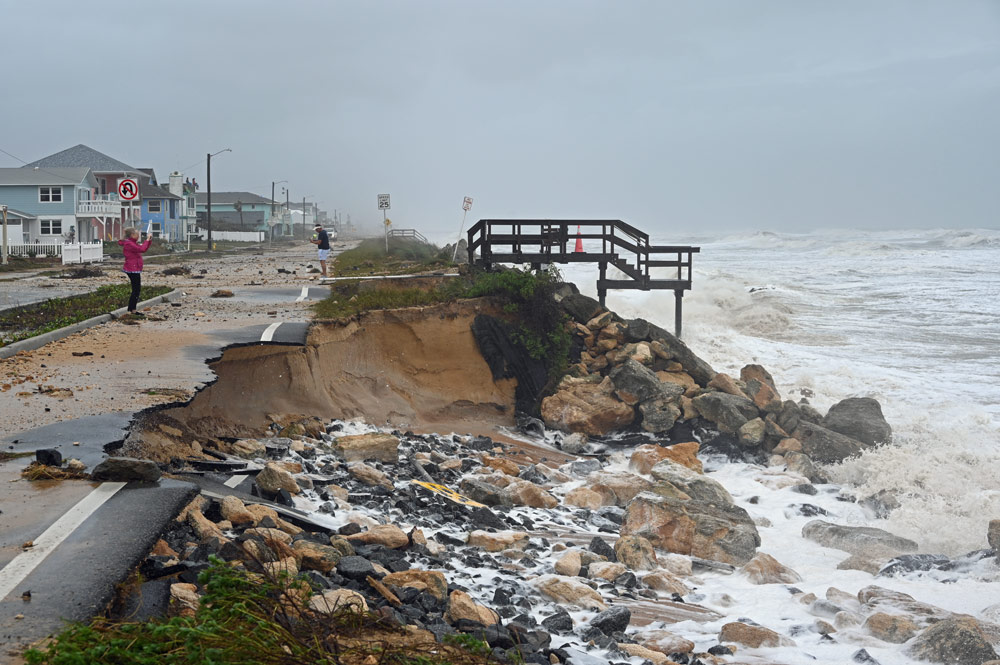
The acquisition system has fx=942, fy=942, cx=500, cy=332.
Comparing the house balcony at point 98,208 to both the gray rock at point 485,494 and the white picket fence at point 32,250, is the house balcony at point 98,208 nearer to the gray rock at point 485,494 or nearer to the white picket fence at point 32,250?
the white picket fence at point 32,250

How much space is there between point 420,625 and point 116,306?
43.2 feet

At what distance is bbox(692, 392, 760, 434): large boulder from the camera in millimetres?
15664

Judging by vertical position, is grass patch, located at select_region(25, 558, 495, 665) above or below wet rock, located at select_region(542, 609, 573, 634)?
above

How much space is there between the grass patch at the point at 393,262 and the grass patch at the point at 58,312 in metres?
6.72

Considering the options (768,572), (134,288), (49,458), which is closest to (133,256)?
(134,288)

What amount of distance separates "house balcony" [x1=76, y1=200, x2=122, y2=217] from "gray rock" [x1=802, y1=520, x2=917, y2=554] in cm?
5665

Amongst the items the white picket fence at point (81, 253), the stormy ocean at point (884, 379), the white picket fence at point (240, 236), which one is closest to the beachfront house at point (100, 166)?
the white picket fence at point (240, 236)

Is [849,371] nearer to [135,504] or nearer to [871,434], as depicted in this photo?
[871,434]

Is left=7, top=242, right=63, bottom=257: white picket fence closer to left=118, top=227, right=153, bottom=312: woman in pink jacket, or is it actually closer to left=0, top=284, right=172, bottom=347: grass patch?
left=0, top=284, right=172, bottom=347: grass patch

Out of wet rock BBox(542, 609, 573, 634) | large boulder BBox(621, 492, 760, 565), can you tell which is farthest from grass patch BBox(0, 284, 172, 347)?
wet rock BBox(542, 609, 573, 634)

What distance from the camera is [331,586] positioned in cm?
596

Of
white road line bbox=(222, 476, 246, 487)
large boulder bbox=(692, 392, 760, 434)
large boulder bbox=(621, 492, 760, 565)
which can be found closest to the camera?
white road line bbox=(222, 476, 246, 487)

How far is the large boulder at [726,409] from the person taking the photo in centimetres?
1566

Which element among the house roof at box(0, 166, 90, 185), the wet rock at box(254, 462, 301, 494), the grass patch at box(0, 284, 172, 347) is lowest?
the wet rock at box(254, 462, 301, 494)
